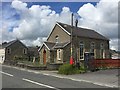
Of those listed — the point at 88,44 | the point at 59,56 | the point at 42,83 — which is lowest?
the point at 42,83

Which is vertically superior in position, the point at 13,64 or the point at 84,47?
the point at 84,47

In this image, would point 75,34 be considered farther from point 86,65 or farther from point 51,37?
point 86,65

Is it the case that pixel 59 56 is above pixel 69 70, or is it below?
above

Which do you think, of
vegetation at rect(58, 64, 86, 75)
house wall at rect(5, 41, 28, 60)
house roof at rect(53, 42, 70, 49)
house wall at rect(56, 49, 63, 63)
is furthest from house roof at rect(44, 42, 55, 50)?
house wall at rect(5, 41, 28, 60)

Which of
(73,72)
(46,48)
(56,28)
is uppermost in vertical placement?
(56,28)

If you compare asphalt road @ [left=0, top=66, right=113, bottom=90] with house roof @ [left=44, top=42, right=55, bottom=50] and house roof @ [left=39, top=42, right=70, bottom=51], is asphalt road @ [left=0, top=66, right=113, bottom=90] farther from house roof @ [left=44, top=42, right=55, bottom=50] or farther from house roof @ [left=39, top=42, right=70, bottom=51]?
house roof @ [left=44, top=42, right=55, bottom=50]

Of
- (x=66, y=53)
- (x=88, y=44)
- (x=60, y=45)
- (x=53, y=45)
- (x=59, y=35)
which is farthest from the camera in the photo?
(x=88, y=44)

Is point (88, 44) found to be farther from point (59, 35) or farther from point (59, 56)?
point (59, 56)

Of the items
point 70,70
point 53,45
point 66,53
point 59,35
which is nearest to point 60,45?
point 53,45

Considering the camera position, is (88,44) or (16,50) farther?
(16,50)

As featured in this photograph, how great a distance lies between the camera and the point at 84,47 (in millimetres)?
43906

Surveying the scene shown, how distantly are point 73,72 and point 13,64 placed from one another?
16.9m

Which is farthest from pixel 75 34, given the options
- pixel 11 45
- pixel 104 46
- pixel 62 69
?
pixel 11 45

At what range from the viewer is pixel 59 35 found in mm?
43000
